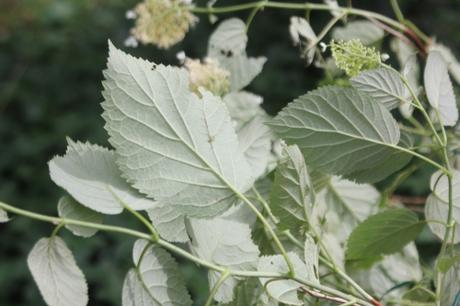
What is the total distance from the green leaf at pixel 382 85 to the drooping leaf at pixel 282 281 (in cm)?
11

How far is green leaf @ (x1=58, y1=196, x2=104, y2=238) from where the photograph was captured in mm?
375

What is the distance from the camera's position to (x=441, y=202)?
0.47 metres

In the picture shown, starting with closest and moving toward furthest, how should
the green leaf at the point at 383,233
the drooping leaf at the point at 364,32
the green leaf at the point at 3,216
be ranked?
the green leaf at the point at 3,216 → the green leaf at the point at 383,233 → the drooping leaf at the point at 364,32

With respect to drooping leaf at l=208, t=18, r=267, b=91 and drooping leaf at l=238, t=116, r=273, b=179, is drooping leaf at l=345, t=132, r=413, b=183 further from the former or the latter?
drooping leaf at l=208, t=18, r=267, b=91

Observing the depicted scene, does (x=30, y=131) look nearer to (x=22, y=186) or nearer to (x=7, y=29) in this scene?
(x=22, y=186)

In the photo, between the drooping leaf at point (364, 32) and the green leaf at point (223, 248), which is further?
the drooping leaf at point (364, 32)

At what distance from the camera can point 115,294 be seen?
1.80 meters

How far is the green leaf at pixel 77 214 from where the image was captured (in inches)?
14.8

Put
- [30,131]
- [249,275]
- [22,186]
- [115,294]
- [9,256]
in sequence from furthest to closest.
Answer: [30,131]
[22,186]
[9,256]
[115,294]
[249,275]

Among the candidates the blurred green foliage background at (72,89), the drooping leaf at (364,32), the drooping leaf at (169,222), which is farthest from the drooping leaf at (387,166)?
the blurred green foliage background at (72,89)

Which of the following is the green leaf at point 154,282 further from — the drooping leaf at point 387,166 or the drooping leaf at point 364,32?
the drooping leaf at point 364,32

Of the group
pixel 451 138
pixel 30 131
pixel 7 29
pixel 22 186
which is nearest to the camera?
pixel 451 138

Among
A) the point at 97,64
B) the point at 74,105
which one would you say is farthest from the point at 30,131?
the point at 97,64

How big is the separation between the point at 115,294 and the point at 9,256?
1.49 feet
